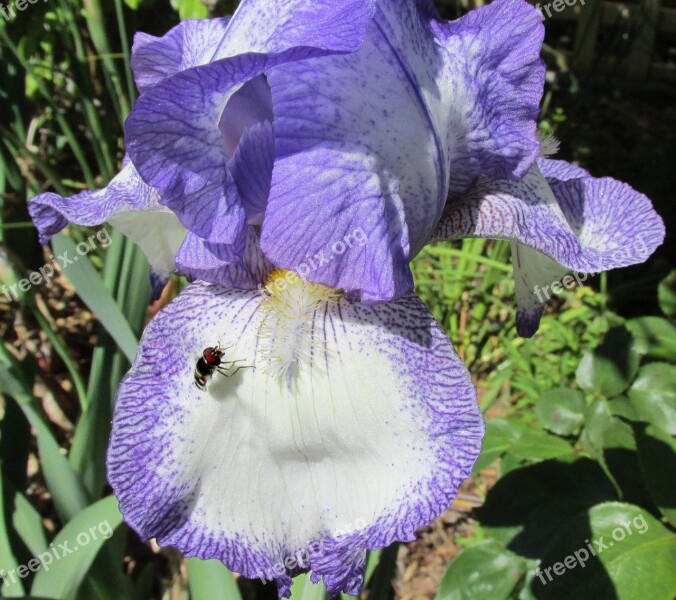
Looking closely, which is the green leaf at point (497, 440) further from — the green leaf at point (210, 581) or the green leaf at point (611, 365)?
the green leaf at point (210, 581)

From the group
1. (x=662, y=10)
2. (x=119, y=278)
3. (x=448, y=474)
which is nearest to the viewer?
(x=448, y=474)

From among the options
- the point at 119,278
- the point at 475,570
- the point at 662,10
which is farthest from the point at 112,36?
the point at 662,10

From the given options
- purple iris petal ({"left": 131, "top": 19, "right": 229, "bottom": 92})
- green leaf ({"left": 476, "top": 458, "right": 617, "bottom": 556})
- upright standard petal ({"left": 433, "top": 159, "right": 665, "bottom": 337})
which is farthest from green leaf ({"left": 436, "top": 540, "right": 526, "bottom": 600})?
purple iris petal ({"left": 131, "top": 19, "right": 229, "bottom": 92})

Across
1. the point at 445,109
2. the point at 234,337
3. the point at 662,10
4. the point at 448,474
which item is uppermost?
the point at 445,109

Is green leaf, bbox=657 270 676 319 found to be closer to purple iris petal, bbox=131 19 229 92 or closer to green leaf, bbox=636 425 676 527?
green leaf, bbox=636 425 676 527

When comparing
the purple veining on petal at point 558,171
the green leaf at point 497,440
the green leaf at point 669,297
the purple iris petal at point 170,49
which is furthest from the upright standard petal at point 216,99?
the green leaf at point 669,297

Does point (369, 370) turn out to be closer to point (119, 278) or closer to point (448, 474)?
point (448, 474)
